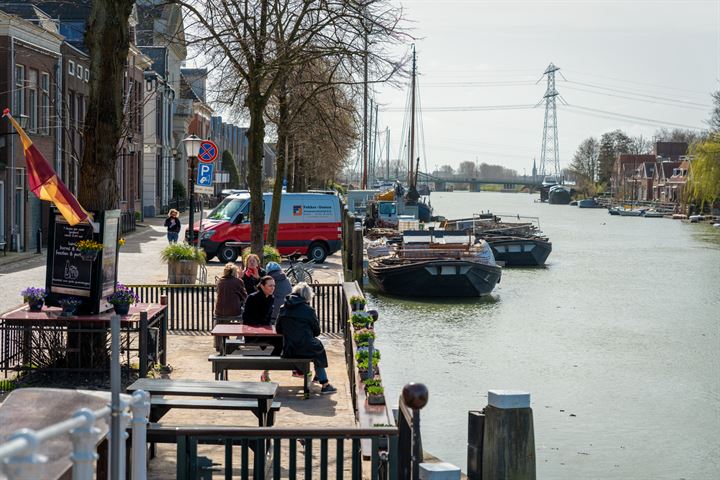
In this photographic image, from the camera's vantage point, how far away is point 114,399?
486 centimetres

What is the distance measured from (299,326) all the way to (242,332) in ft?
4.25

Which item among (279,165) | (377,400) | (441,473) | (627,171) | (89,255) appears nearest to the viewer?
(441,473)

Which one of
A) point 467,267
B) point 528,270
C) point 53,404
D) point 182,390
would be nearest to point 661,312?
point 467,267

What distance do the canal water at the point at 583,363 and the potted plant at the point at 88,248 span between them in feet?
19.6

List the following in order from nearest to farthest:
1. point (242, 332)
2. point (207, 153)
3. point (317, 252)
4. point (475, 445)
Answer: point (475, 445) → point (242, 332) → point (207, 153) → point (317, 252)

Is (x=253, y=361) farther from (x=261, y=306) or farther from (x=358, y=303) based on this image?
(x=358, y=303)

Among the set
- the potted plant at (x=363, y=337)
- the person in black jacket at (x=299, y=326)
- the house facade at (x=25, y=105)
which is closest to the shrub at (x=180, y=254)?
the house facade at (x=25, y=105)

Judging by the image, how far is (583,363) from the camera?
25.1 meters

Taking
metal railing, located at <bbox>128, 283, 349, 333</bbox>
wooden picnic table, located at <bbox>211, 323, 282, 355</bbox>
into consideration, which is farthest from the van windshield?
wooden picnic table, located at <bbox>211, 323, 282, 355</bbox>

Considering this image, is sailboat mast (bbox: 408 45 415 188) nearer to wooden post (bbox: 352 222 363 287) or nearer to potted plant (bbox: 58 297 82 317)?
wooden post (bbox: 352 222 363 287)

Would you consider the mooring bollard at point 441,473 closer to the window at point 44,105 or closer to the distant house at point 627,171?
the window at point 44,105

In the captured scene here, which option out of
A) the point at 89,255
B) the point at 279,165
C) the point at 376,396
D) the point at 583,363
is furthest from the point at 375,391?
the point at 279,165

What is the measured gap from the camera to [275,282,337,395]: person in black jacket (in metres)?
12.2

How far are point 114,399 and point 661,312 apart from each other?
3287cm
